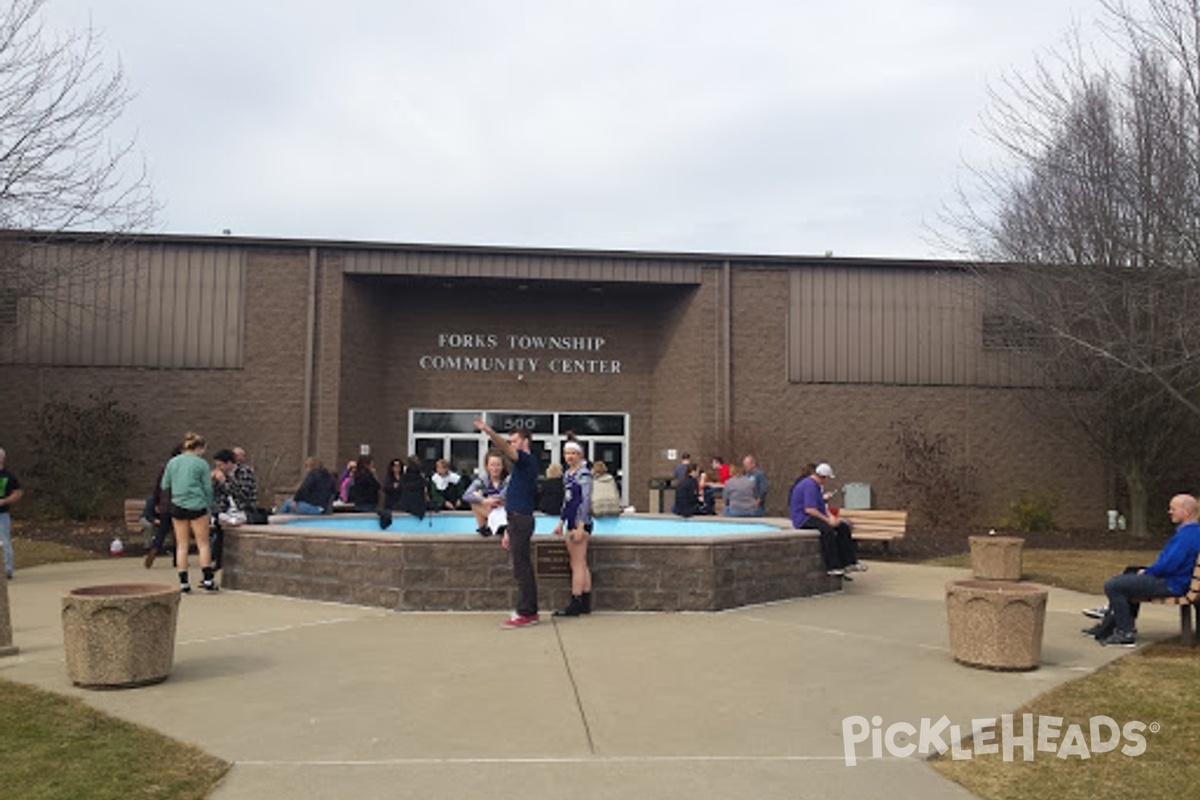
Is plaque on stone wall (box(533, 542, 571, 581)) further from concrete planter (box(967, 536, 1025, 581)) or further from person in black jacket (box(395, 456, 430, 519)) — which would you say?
concrete planter (box(967, 536, 1025, 581))

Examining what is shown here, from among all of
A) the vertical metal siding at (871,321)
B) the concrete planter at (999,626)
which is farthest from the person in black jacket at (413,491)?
the vertical metal siding at (871,321)

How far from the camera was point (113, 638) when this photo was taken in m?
6.51

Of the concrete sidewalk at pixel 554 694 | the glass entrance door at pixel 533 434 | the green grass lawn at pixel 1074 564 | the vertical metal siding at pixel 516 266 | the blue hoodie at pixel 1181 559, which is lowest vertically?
the green grass lawn at pixel 1074 564

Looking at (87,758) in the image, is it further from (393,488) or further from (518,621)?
(393,488)

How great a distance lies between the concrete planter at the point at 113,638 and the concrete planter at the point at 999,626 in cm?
592

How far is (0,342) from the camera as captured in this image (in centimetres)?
2203

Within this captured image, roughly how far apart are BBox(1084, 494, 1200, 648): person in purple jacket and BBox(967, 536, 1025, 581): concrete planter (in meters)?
4.96

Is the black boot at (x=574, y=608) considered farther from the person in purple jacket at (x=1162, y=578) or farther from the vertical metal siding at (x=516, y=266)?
the vertical metal siding at (x=516, y=266)

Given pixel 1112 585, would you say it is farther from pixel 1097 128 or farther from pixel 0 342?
pixel 0 342

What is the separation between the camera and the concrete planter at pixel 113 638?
21.4 feet

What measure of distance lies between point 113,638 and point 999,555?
1138cm

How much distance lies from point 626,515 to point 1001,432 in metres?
12.8

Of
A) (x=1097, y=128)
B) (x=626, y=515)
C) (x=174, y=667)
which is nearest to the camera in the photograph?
(x=174, y=667)

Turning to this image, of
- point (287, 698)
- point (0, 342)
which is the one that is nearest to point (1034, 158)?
point (287, 698)
